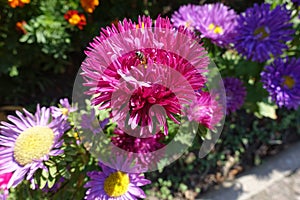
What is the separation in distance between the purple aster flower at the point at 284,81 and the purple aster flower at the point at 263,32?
59mm

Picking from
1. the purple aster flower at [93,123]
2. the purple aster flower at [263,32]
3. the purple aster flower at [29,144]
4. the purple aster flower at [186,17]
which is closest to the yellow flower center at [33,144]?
the purple aster flower at [29,144]

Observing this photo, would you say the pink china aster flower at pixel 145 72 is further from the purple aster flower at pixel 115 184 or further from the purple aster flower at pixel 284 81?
the purple aster flower at pixel 284 81

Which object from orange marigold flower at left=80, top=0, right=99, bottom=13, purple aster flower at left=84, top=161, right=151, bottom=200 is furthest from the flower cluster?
purple aster flower at left=84, top=161, right=151, bottom=200

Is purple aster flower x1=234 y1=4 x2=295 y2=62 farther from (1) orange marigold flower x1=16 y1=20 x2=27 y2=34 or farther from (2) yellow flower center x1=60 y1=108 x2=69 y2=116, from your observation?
(1) orange marigold flower x1=16 y1=20 x2=27 y2=34

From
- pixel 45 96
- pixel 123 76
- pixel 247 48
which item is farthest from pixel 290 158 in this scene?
pixel 123 76

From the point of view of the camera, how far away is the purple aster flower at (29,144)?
3.16 feet

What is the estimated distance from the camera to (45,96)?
2.02 meters

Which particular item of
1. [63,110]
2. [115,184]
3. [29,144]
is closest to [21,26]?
[63,110]

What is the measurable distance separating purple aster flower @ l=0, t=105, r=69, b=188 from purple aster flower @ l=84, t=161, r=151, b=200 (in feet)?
0.52

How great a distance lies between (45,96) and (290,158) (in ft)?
4.59

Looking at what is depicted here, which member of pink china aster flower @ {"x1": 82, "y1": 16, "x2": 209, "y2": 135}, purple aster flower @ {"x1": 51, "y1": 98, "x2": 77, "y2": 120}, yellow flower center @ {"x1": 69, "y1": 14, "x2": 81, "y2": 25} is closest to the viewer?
pink china aster flower @ {"x1": 82, "y1": 16, "x2": 209, "y2": 135}

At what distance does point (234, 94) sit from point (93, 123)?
0.63 metres

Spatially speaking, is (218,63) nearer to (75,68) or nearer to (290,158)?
(290,158)

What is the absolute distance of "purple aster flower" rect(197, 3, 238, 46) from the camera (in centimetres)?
140
